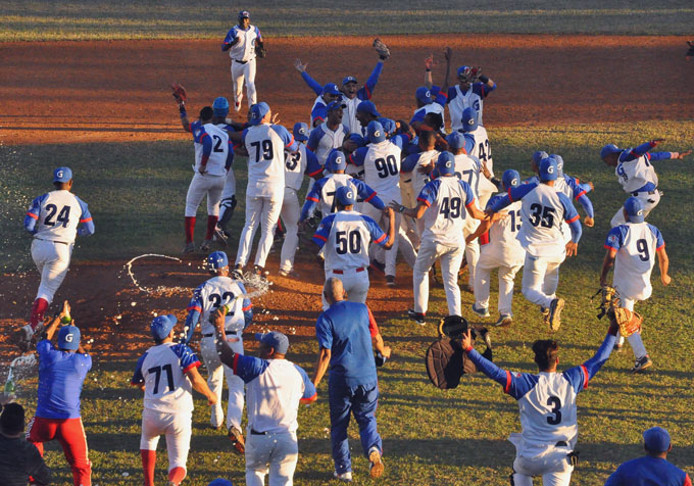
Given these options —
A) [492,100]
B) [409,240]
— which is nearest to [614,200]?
[409,240]

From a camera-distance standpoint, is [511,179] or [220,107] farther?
[220,107]

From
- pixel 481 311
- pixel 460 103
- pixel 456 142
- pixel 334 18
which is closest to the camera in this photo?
pixel 456 142

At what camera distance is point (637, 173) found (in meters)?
13.1

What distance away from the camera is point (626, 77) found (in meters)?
23.7

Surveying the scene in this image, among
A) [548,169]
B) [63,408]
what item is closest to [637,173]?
[548,169]

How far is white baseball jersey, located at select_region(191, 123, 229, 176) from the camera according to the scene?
13297mm

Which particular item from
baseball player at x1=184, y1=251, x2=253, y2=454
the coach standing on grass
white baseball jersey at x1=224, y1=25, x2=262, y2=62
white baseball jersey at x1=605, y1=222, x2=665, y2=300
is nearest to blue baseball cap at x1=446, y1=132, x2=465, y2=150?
white baseball jersey at x1=605, y1=222, x2=665, y2=300

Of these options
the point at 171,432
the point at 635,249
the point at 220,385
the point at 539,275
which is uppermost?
the point at 635,249

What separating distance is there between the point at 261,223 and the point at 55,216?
2.86 meters

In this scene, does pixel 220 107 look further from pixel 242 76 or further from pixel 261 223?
pixel 242 76

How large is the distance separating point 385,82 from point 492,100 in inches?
116

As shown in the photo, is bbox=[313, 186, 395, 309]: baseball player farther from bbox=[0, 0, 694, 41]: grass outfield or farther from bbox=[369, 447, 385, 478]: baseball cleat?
bbox=[0, 0, 694, 41]: grass outfield

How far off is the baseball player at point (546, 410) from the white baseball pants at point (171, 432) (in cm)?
277

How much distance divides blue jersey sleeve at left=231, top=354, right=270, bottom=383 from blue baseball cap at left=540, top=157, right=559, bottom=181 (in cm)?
494
